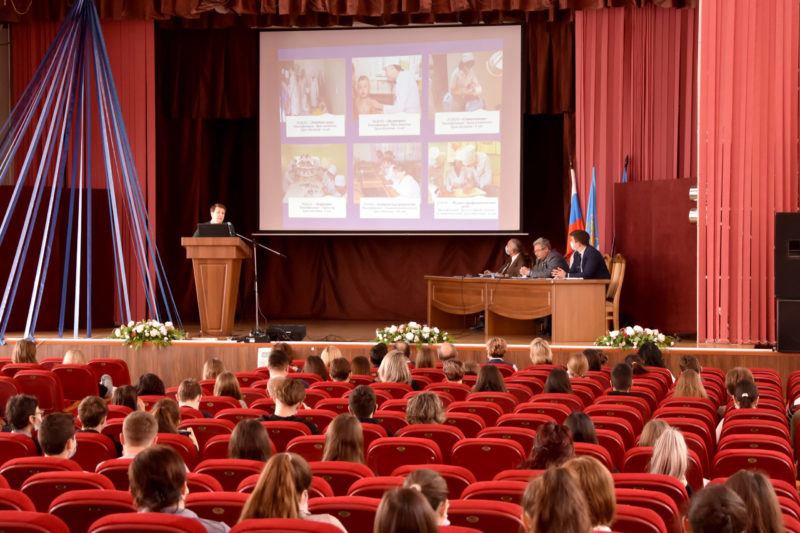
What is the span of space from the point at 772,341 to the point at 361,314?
7.24 metres

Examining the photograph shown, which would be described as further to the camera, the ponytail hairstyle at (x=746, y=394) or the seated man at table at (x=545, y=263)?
the seated man at table at (x=545, y=263)

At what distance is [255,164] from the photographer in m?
16.5

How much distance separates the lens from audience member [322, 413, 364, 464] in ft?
14.5

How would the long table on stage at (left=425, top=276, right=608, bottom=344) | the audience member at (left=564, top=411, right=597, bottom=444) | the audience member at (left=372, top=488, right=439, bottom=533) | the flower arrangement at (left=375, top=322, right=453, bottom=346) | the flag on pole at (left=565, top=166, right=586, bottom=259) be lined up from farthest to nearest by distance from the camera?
the flag on pole at (left=565, top=166, right=586, bottom=259) → the long table on stage at (left=425, top=276, right=608, bottom=344) → the flower arrangement at (left=375, top=322, right=453, bottom=346) → the audience member at (left=564, top=411, right=597, bottom=444) → the audience member at (left=372, top=488, right=439, bottom=533)

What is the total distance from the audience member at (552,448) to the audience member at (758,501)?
123 cm

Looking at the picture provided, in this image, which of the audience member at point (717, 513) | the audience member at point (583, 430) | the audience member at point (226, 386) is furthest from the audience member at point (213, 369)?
the audience member at point (717, 513)

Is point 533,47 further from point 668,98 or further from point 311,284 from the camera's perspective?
point 311,284

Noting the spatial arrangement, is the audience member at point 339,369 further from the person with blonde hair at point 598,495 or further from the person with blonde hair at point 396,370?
the person with blonde hair at point 598,495

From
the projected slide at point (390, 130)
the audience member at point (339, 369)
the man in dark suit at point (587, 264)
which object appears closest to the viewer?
the audience member at point (339, 369)

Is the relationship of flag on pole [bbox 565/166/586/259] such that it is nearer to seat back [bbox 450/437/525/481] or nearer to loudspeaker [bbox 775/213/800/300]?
loudspeaker [bbox 775/213/800/300]

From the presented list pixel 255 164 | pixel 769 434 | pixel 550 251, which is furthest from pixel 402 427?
pixel 255 164

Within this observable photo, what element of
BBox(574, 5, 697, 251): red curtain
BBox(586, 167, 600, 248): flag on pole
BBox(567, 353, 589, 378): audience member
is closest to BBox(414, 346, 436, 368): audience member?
BBox(567, 353, 589, 378): audience member

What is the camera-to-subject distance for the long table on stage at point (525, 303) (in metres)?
11.2

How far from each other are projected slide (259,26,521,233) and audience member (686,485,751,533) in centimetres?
1156
